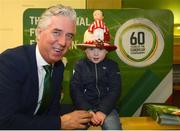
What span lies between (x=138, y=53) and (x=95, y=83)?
66 centimetres

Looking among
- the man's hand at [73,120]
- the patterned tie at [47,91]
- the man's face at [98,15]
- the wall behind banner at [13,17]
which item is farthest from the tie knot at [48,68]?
the wall behind banner at [13,17]

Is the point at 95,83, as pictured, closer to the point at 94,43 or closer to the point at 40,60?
the point at 94,43

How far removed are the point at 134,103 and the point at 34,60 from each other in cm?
129

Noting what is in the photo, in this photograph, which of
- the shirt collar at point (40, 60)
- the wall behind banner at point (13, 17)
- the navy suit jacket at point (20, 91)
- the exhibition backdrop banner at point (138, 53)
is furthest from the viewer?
the wall behind banner at point (13, 17)

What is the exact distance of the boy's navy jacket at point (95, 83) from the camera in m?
2.15

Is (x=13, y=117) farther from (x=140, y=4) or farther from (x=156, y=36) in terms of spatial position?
(x=140, y=4)

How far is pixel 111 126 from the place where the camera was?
6.68 ft

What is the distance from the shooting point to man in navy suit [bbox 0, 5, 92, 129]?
5.13 ft

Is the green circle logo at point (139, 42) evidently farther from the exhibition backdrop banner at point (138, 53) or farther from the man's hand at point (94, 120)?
the man's hand at point (94, 120)

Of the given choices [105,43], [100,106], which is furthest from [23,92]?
[105,43]

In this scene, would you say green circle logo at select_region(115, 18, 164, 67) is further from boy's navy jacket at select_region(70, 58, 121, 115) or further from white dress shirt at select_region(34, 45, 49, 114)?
white dress shirt at select_region(34, 45, 49, 114)

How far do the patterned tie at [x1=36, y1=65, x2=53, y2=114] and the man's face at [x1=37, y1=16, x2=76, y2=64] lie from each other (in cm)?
13

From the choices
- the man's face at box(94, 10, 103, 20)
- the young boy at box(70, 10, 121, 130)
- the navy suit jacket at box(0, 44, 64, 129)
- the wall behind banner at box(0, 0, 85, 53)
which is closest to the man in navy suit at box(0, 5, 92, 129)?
the navy suit jacket at box(0, 44, 64, 129)

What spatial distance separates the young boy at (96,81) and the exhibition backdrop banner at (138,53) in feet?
1.37
